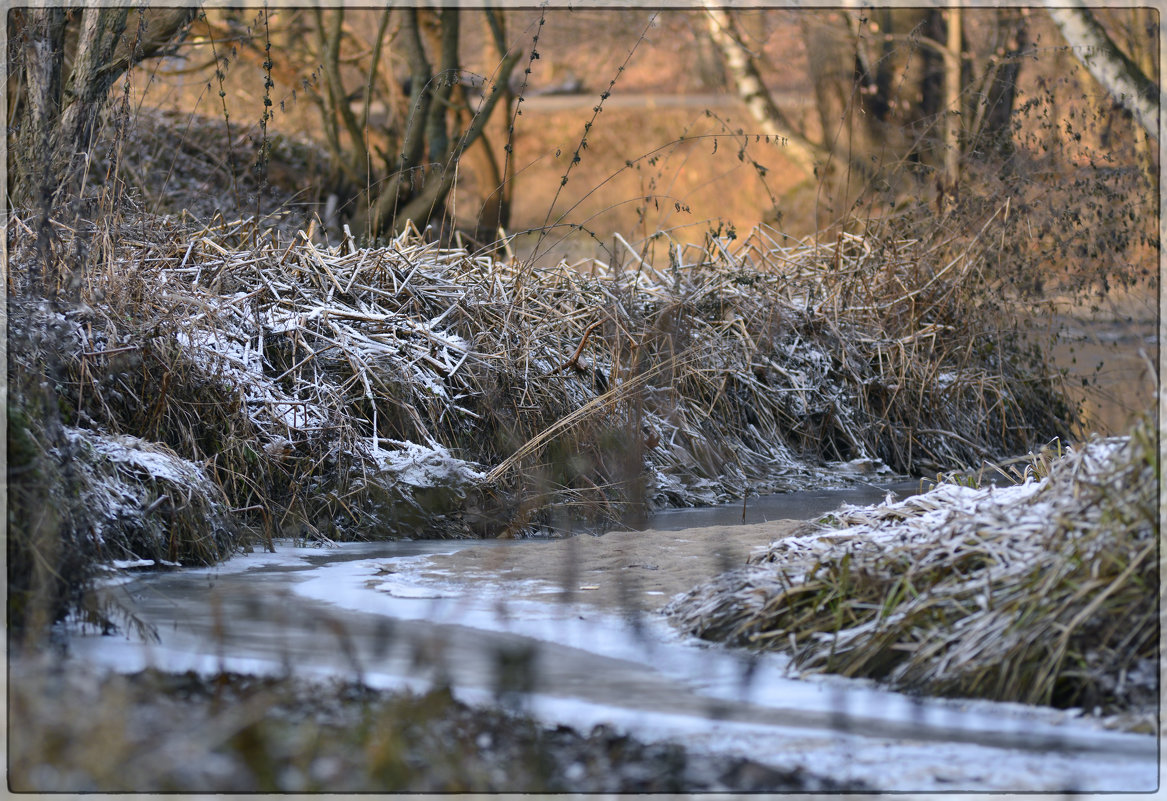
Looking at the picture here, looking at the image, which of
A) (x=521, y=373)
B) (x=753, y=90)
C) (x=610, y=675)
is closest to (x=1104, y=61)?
(x=521, y=373)

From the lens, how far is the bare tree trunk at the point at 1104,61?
21.6ft

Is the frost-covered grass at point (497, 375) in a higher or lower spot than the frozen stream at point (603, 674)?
higher

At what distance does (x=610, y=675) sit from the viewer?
3.10 m

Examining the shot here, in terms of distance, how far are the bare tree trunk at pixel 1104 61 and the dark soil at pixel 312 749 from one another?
5397 mm

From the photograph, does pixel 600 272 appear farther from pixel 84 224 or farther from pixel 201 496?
pixel 201 496

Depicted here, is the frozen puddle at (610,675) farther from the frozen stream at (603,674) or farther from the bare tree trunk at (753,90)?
the bare tree trunk at (753,90)

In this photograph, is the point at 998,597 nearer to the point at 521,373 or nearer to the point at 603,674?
the point at 603,674

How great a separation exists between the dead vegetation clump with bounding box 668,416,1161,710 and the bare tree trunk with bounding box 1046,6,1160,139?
384 cm

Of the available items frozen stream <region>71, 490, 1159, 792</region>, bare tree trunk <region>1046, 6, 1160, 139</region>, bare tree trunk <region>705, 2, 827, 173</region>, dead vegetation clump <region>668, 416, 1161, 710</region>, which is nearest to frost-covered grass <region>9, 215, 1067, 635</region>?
frozen stream <region>71, 490, 1159, 792</region>

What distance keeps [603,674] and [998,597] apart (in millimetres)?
985

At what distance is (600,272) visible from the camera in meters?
7.52

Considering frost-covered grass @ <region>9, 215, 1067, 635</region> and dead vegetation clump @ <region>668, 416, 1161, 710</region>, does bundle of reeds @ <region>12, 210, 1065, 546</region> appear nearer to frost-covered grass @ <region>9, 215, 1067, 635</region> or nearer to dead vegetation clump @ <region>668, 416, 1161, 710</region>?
frost-covered grass @ <region>9, 215, 1067, 635</region>

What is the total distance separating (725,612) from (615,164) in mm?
21621

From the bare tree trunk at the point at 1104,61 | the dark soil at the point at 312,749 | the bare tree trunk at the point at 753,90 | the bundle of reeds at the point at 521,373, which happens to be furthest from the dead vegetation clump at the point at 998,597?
the bare tree trunk at the point at 753,90
